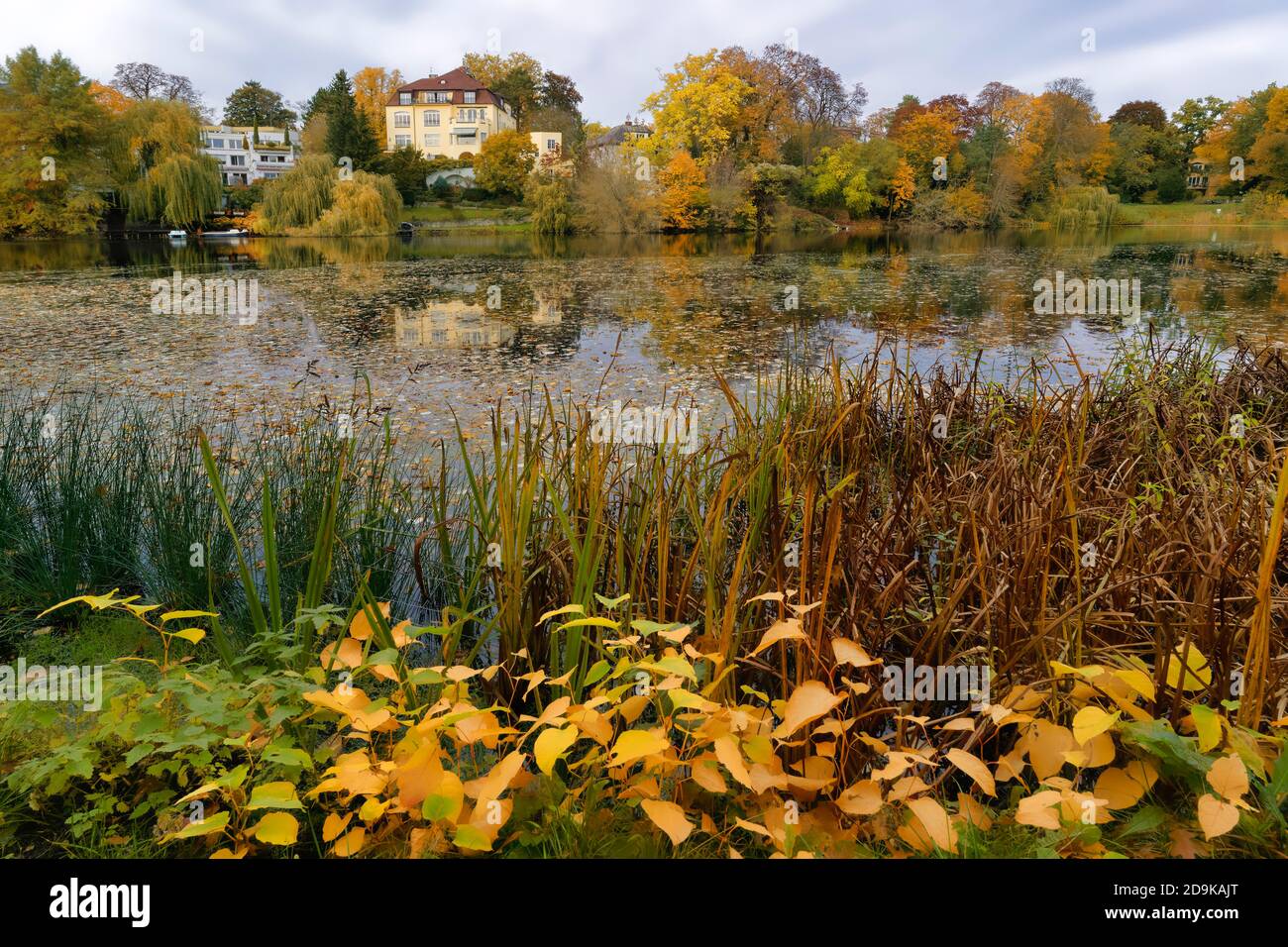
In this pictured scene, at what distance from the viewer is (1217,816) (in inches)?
53.3

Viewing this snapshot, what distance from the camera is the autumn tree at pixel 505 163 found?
4575 cm

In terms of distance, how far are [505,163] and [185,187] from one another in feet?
61.2

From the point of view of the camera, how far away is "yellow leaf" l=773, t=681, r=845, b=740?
1.47 metres

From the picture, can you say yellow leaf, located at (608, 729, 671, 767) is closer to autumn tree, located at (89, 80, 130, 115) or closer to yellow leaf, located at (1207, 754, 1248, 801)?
yellow leaf, located at (1207, 754, 1248, 801)

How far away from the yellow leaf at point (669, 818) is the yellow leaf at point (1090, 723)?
27.5 inches

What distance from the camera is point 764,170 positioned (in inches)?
1489

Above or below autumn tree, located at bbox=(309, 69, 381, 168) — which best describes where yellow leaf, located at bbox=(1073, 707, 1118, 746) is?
below

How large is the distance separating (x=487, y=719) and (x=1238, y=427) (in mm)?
4104

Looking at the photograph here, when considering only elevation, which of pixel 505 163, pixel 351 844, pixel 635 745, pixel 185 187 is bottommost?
pixel 351 844

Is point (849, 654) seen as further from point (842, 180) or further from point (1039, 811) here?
point (842, 180)

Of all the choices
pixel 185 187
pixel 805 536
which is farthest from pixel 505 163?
pixel 805 536

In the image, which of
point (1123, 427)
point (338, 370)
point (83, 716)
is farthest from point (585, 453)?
point (338, 370)

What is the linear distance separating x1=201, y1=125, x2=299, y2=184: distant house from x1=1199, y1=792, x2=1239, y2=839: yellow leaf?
216ft

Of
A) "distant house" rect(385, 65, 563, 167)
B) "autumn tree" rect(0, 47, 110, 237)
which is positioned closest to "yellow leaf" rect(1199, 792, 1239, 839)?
"autumn tree" rect(0, 47, 110, 237)
